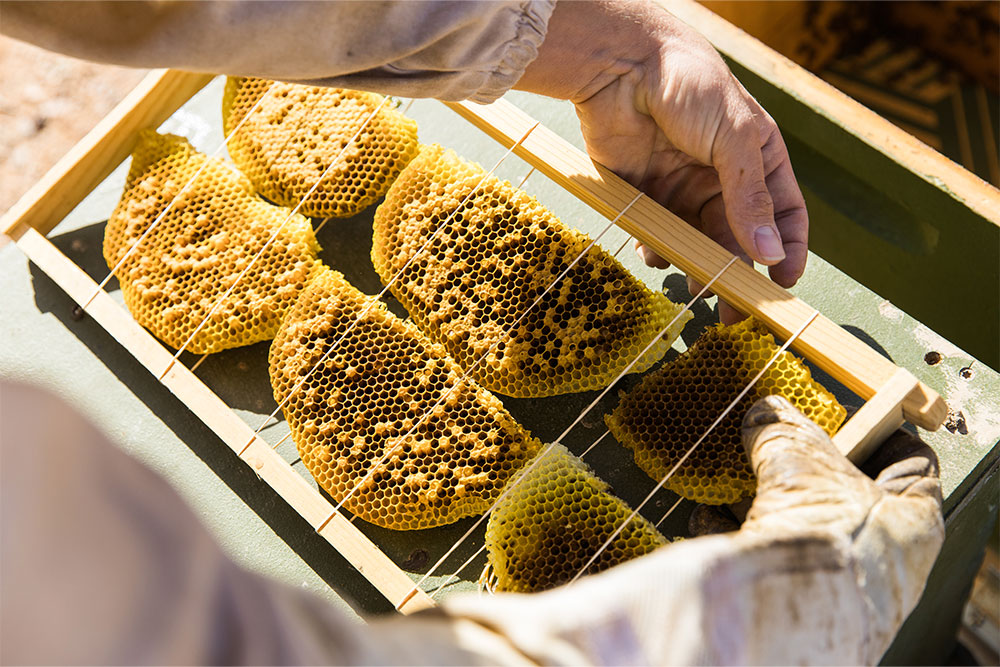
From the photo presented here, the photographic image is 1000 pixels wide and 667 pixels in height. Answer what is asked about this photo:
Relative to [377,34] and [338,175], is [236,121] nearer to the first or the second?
[338,175]

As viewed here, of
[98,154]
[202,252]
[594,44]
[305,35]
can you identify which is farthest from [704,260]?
[98,154]

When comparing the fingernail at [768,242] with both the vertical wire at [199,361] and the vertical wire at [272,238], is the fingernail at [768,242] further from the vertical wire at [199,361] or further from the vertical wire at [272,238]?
the vertical wire at [199,361]

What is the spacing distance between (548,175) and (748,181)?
0.96 feet

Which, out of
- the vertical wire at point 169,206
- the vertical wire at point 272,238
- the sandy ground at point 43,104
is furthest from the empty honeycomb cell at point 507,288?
the sandy ground at point 43,104

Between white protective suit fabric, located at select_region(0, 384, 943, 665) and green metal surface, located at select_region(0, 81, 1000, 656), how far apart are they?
14.3 inches

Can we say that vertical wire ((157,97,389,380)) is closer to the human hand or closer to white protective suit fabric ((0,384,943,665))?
the human hand

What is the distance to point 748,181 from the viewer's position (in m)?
1.09

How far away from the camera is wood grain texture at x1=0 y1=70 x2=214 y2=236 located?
4.40 feet

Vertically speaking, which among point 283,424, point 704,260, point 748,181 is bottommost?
point 283,424

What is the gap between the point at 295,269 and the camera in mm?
1275

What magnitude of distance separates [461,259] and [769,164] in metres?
0.50

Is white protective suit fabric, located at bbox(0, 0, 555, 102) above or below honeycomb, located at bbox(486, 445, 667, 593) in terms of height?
above

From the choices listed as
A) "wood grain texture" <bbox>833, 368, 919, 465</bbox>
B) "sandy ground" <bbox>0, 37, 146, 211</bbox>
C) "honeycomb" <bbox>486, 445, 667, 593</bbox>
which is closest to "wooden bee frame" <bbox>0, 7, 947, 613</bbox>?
"wood grain texture" <bbox>833, 368, 919, 465</bbox>

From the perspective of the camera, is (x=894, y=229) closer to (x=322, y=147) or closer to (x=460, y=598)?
(x=322, y=147)
